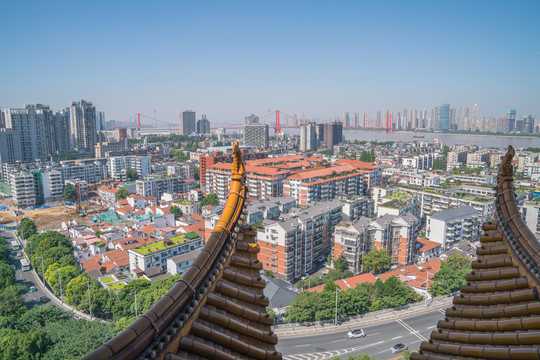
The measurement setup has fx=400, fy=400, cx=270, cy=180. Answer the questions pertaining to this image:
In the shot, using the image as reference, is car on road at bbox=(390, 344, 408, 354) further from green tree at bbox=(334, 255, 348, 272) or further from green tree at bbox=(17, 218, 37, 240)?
green tree at bbox=(17, 218, 37, 240)

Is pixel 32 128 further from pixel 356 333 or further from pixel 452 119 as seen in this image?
pixel 452 119

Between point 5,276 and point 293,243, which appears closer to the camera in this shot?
point 5,276

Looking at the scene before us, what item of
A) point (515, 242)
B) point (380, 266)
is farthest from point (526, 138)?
point (515, 242)

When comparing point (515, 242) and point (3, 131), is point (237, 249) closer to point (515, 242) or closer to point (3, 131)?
point (515, 242)

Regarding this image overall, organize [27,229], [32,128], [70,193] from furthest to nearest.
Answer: [32,128], [70,193], [27,229]

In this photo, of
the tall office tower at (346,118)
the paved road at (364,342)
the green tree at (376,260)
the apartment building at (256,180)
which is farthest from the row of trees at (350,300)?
the tall office tower at (346,118)

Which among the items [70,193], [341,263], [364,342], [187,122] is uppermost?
[187,122]

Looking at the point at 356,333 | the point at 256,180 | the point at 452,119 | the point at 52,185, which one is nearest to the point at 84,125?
the point at 52,185
